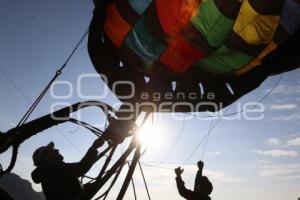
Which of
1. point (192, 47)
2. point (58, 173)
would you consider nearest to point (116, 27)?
point (192, 47)

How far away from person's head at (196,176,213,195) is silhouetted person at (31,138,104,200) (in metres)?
2.27

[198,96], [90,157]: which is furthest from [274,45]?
[90,157]

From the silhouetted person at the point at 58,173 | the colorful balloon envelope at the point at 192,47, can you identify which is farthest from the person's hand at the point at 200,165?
the silhouetted person at the point at 58,173

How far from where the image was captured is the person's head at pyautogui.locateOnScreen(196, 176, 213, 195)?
5.80 meters

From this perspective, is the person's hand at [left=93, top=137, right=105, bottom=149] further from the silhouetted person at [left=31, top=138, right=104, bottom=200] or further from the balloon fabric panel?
the balloon fabric panel

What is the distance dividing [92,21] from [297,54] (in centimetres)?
378

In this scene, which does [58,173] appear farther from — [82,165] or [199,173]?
[199,173]

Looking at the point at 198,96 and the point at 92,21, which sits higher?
the point at 92,21

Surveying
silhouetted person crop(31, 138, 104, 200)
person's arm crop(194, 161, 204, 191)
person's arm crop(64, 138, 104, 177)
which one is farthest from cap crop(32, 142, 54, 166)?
person's arm crop(194, 161, 204, 191)

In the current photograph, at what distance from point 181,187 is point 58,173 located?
2.56m

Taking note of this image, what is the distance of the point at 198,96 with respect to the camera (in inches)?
237

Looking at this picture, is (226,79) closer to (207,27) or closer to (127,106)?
(207,27)

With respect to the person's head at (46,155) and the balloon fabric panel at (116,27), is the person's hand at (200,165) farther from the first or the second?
the balloon fabric panel at (116,27)

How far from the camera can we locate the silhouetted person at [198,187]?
19.0ft
